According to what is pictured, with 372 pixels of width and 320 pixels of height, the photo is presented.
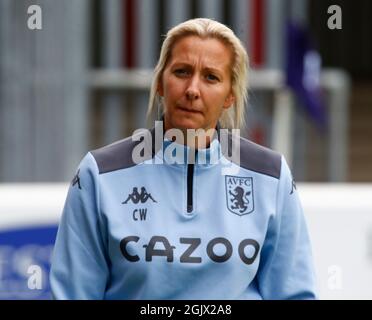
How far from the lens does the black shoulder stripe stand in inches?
53.9

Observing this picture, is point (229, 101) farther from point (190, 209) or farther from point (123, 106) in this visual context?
point (123, 106)

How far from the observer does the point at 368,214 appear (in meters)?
2.96

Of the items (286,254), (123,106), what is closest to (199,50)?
(286,254)

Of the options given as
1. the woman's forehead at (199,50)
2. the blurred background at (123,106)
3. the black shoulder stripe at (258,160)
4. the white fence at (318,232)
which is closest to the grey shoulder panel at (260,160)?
the black shoulder stripe at (258,160)

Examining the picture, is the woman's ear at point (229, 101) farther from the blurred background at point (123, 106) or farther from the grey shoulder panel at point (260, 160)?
the blurred background at point (123, 106)

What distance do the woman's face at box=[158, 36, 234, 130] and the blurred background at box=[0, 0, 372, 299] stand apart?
3.20 ft

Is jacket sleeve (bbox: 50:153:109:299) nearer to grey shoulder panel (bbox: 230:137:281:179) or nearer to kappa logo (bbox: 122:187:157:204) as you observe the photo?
kappa logo (bbox: 122:187:157:204)

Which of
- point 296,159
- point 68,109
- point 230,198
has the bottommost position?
point 296,159

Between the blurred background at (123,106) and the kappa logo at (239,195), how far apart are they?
97cm

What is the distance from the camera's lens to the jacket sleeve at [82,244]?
1324 millimetres

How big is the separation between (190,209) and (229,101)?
153 mm

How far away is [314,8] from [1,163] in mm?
1635
